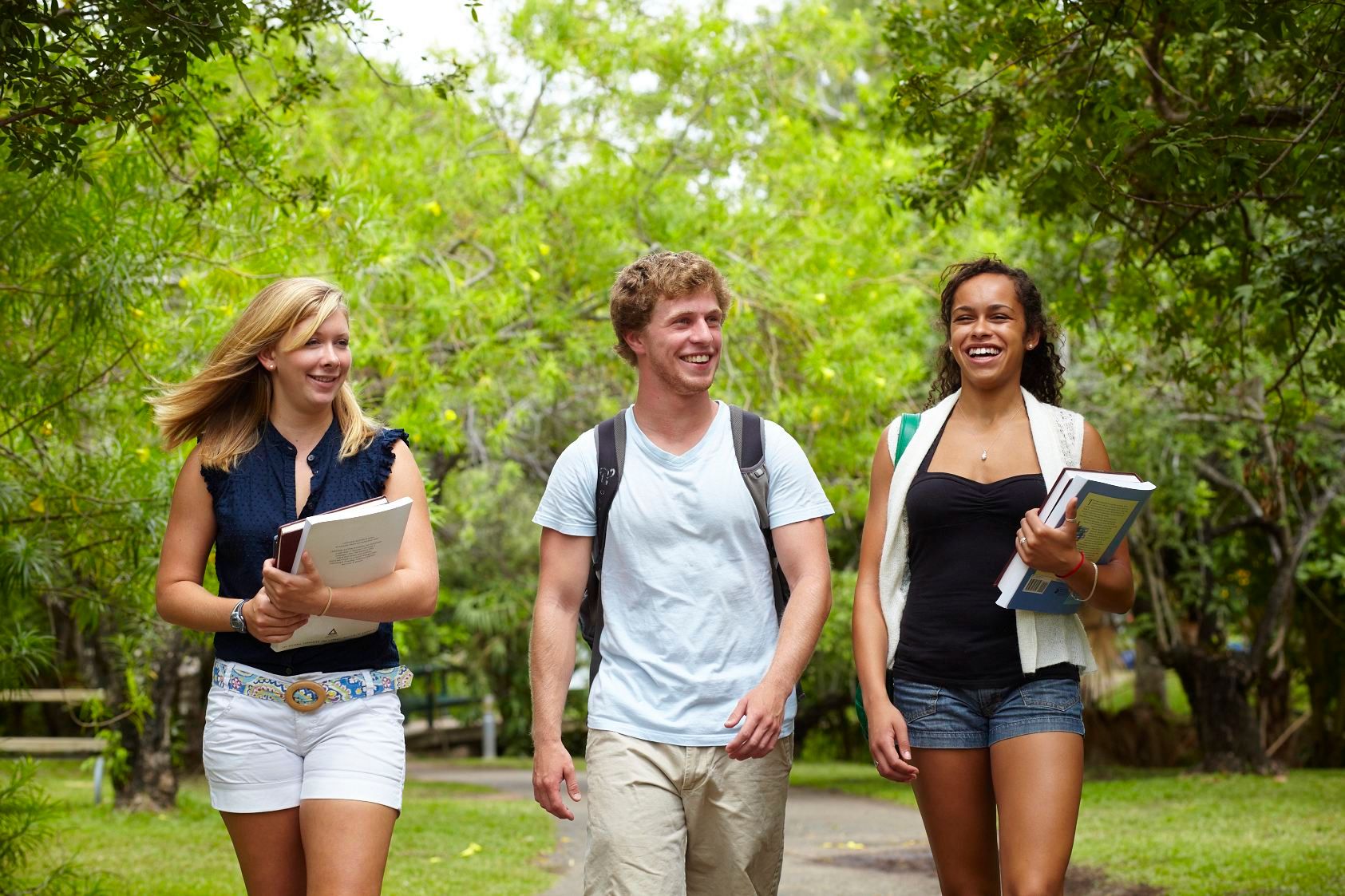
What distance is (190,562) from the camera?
373 centimetres

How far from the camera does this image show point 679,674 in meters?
3.76

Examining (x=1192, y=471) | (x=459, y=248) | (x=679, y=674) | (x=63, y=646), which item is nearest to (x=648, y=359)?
(x=679, y=674)

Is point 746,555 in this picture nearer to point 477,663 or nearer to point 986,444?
point 986,444

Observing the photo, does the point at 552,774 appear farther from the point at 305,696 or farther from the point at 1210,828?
the point at 1210,828

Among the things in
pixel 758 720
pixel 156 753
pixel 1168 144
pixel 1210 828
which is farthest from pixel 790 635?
pixel 156 753

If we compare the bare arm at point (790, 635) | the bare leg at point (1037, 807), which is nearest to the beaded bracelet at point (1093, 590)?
the bare leg at point (1037, 807)

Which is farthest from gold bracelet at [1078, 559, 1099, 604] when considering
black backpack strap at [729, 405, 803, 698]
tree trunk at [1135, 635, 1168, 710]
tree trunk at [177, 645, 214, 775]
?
tree trunk at [1135, 635, 1168, 710]

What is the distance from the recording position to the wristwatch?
11.6 feet

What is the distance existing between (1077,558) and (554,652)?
1382mm

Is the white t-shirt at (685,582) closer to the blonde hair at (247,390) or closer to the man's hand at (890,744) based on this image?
the man's hand at (890,744)

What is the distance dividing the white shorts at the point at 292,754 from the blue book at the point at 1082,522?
1624 mm

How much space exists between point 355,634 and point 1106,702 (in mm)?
20871

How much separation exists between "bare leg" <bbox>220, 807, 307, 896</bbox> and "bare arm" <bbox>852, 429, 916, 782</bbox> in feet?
Answer: 4.83

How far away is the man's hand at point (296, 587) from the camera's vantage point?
336 cm
